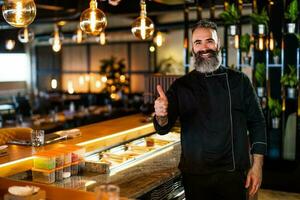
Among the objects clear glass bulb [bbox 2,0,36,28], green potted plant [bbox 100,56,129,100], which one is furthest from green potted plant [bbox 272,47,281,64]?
green potted plant [bbox 100,56,129,100]

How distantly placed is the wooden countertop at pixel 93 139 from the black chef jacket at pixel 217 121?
1.21m

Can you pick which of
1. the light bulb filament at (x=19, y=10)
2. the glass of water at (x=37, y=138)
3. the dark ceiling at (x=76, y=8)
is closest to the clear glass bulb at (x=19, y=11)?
the light bulb filament at (x=19, y=10)

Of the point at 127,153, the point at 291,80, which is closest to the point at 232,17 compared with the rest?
the point at 291,80

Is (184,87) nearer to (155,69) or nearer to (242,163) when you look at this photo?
(242,163)

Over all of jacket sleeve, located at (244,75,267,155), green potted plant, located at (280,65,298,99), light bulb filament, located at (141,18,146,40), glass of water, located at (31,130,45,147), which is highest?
light bulb filament, located at (141,18,146,40)

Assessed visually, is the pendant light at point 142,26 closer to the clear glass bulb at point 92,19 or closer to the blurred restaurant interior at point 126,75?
the blurred restaurant interior at point 126,75

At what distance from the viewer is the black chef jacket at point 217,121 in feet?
9.29

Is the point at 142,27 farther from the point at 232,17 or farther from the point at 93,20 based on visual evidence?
the point at 232,17

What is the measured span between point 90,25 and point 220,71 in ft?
5.25

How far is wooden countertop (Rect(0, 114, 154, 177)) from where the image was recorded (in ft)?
10.7

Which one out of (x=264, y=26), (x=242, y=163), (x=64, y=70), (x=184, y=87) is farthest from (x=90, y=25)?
(x=64, y=70)

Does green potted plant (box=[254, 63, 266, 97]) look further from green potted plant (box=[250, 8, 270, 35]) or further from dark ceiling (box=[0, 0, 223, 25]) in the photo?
dark ceiling (box=[0, 0, 223, 25])

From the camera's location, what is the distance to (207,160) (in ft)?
9.30

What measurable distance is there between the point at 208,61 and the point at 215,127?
45cm
